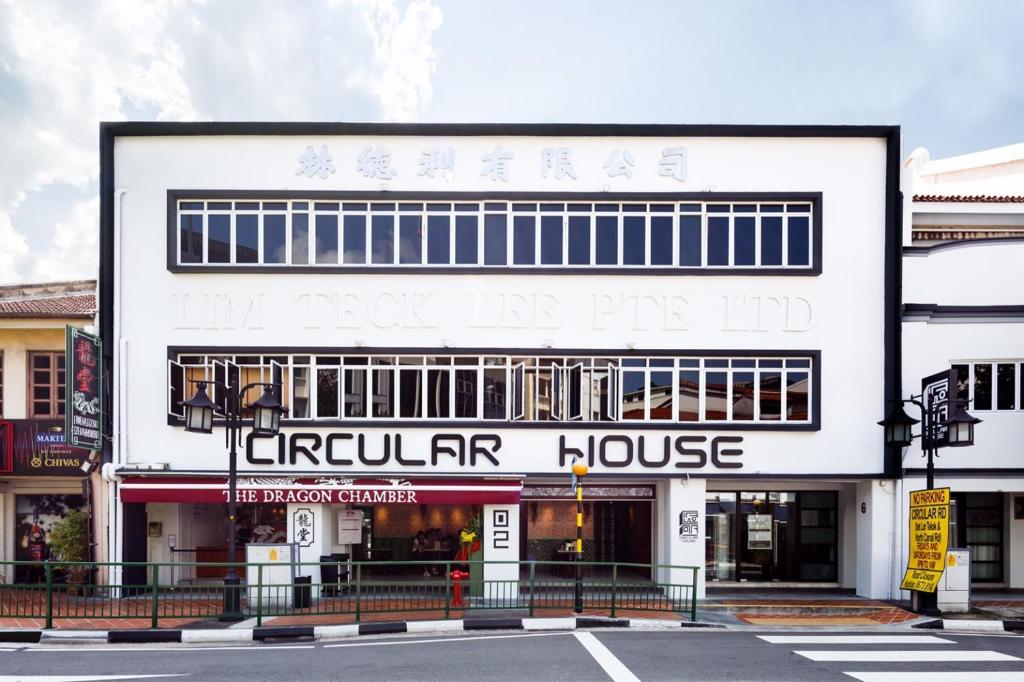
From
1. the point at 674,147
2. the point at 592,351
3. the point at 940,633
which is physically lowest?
the point at 940,633

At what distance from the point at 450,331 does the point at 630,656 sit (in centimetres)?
825

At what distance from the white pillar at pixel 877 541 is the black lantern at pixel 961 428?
2.64m

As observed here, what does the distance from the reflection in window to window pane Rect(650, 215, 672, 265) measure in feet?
24.2

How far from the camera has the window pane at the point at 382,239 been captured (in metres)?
16.3

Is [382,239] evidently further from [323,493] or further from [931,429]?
[931,429]

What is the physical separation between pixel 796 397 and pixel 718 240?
4.04 meters

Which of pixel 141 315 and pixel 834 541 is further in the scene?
pixel 834 541

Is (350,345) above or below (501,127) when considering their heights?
below

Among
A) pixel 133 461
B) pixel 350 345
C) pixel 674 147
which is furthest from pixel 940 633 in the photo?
pixel 133 461

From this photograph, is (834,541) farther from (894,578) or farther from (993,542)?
(993,542)

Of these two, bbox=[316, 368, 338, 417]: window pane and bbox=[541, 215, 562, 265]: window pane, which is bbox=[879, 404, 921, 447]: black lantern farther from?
bbox=[316, 368, 338, 417]: window pane

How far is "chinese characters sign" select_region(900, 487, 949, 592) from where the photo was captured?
529 inches

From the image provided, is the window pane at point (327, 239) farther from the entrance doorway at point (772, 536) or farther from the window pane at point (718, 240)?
the entrance doorway at point (772, 536)

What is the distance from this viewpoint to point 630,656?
1018 cm
